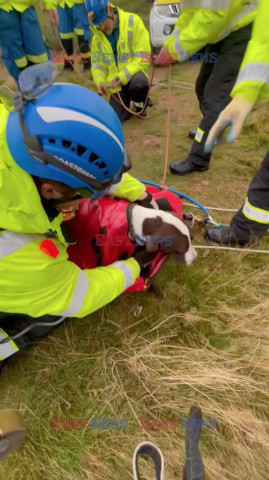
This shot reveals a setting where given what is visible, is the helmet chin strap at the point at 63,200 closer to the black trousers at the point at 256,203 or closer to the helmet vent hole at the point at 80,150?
the helmet vent hole at the point at 80,150

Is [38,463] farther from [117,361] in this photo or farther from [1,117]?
[1,117]

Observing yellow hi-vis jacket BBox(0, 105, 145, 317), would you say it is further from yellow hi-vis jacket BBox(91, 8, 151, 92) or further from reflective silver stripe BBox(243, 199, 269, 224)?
yellow hi-vis jacket BBox(91, 8, 151, 92)

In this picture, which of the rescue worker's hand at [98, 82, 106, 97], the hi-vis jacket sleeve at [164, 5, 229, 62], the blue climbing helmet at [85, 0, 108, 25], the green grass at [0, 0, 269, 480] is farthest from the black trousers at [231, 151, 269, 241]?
the rescue worker's hand at [98, 82, 106, 97]

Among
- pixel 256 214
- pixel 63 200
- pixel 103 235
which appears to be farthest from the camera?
pixel 256 214

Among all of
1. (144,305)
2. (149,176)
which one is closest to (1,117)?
(144,305)

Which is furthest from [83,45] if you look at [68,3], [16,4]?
[16,4]

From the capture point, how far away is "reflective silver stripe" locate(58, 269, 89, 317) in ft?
5.10

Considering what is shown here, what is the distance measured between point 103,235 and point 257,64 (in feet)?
4.35

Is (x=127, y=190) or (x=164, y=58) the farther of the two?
(x=164, y=58)

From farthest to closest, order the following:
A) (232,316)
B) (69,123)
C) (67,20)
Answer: (67,20), (232,316), (69,123)

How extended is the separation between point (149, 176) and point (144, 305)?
1.96m

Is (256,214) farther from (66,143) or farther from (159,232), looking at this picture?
(66,143)

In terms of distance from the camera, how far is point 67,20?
19.6 feet

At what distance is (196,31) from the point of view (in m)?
2.31
